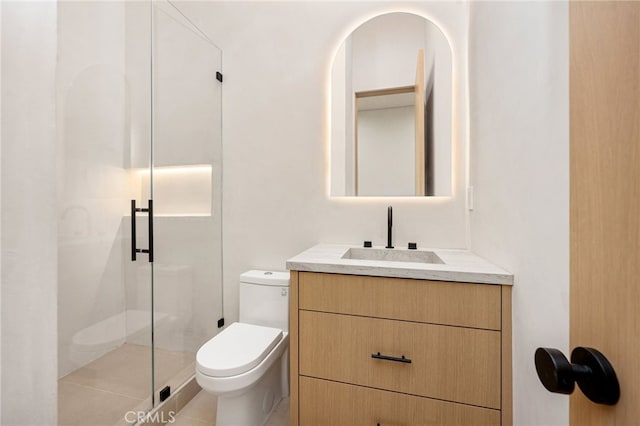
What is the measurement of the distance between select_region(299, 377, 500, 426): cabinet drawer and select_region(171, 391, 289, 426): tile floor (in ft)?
1.06

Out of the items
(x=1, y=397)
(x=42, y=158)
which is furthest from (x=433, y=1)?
(x=1, y=397)

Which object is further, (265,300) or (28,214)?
(265,300)

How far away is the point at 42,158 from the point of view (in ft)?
2.22

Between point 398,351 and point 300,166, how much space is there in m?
1.27

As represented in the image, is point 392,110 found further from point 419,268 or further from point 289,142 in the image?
point 419,268

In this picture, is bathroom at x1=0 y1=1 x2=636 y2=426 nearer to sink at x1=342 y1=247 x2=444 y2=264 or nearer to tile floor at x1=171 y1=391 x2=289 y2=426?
sink at x1=342 y1=247 x2=444 y2=264

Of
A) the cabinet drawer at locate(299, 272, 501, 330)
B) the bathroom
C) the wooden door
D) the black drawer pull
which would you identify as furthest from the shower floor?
the wooden door

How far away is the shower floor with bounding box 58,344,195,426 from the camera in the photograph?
1482mm

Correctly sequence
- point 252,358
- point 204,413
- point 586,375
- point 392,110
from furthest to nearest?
point 392,110, point 204,413, point 252,358, point 586,375

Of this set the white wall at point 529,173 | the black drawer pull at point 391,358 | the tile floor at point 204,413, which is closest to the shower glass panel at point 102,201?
the tile floor at point 204,413

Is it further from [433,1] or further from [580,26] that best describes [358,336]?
[433,1]

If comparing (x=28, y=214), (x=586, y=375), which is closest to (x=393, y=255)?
(x=586, y=375)

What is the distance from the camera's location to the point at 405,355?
1263 mm

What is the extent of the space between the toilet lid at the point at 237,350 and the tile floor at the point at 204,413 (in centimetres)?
46
